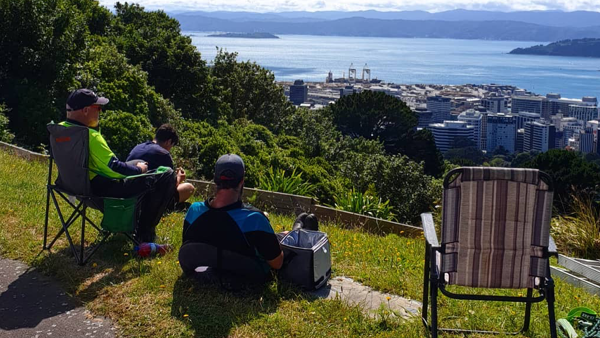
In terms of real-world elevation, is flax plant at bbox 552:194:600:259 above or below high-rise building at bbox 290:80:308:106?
above

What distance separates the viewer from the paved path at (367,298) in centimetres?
411

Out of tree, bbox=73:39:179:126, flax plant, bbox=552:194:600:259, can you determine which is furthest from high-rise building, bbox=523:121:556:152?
flax plant, bbox=552:194:600:259

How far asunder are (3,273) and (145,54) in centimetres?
2245

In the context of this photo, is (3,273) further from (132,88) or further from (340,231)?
(132,88)

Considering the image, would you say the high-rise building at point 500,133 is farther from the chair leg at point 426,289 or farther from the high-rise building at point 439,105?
the chair leg at point 426,289

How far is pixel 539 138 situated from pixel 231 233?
11575cm

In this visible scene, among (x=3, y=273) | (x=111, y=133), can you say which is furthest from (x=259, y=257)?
(x=111, y=133)

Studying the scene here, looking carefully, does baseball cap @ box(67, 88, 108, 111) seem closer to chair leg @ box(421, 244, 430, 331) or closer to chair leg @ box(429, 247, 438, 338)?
chair leg @ box(421, 244, 430, 331)

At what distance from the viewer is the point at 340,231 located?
6883mm

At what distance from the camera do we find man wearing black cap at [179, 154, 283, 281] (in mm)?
4027

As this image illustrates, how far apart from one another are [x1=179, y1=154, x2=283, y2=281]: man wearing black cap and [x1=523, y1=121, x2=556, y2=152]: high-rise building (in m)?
112

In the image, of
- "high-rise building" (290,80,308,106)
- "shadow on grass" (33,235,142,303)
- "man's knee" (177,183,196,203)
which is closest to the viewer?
"shadow on grass" (33,235,142,303)

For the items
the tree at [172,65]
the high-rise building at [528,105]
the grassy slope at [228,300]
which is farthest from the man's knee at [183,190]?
the high-rise building at [528,105]

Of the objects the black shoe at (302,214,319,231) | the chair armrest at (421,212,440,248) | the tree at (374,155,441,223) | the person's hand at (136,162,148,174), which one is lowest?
the tree at (374,155,441,223)
